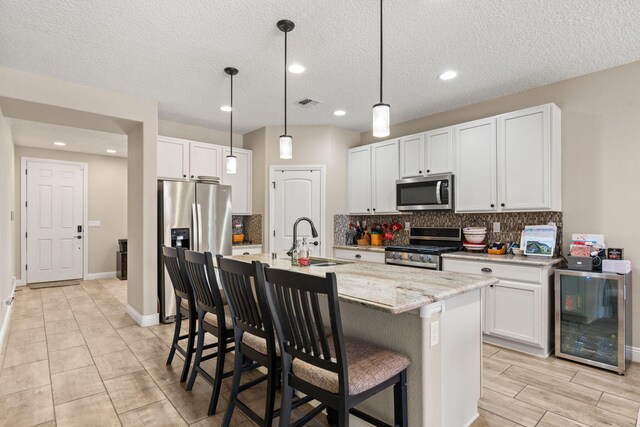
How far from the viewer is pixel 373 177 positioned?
495cm

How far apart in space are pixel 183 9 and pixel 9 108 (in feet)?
8.04

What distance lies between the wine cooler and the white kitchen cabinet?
740mm

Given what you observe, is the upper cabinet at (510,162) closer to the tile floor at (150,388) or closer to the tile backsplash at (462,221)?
the tile backsplash at (462,221)

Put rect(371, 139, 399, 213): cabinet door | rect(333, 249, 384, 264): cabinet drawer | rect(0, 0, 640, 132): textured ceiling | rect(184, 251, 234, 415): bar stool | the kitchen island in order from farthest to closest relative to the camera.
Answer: rect(371, 139, 399, 213): cabinet door → rect(333, 249, 384, 264): cabinet drawer → rect(0, 0, 640, 132): textured ceiling → rect(184, 251, 234, 415): bar stool → the kitchen island

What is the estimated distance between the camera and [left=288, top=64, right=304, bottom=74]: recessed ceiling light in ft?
10.3

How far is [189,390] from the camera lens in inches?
99.2

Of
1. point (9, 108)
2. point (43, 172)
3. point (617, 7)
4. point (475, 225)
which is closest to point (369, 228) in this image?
point (475, 225)

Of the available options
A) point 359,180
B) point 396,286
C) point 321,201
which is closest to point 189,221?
point 321,201

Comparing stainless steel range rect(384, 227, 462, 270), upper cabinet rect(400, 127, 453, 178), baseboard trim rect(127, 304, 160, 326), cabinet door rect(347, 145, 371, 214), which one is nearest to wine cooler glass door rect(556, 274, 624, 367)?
stainless steel range rect(384, 227, 462, 270)

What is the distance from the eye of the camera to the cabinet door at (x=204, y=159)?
185 inches

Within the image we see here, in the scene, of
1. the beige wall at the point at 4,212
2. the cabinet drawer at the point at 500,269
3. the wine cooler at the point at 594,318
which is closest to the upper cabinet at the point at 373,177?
the cabinet drawer at the point at 500,269

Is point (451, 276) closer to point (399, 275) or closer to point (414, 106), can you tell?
point (399, 275)

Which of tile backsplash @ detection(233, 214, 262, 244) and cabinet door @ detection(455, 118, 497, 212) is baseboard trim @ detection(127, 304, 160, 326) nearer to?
tile backsplash @ detection(233, 214, 262, 244)

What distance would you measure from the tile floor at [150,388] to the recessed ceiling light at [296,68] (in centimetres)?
273
